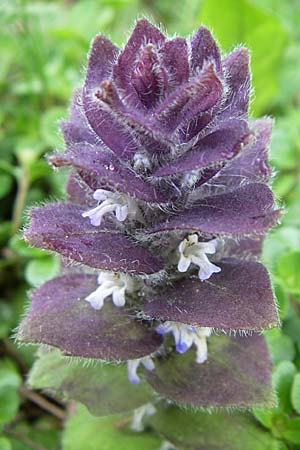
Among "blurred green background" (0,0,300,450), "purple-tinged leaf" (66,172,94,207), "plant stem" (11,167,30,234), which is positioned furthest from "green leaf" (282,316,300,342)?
"plant stem" (11,167,30,234)

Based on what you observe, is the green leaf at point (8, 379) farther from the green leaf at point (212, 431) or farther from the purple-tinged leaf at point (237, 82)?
the purple-tinged leaf at point (237, 82)

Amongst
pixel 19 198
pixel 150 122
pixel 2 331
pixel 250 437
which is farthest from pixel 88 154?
pixel 19 198

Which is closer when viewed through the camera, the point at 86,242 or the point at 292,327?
the point at 86,242

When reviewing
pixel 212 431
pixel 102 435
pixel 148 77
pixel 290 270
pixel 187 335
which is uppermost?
pixel 148 77

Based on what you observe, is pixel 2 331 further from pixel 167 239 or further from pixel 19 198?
pixel 167 239

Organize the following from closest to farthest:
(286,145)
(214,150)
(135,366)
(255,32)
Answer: (214,150)
(135,366)
(286,145)
(255,32)

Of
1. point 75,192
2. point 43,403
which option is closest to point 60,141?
point 75,192

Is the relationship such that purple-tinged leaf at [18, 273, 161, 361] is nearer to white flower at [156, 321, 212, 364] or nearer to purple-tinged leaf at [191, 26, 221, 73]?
white flower at [156, 321, 212, 364]

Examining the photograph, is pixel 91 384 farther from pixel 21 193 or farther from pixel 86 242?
pixel 21 193
